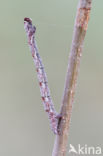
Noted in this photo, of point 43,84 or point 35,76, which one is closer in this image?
point 43,84

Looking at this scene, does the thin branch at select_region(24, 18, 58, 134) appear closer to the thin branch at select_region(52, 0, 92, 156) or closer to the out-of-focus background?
the thin branch at select_region(52, 0, 92, 156)

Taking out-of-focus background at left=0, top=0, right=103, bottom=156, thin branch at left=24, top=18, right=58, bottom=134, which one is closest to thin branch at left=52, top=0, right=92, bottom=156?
thin branch at left=24, top=18, right=58, bottom=134

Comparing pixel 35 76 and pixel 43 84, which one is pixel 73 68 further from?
pixel 35 76

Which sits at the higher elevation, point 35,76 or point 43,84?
point 43,84

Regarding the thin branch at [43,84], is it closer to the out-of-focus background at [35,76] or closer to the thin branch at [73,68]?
the thin branch at [73,68]

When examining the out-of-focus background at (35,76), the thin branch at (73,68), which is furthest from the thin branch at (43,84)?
the out-of-focus background at (35,76)

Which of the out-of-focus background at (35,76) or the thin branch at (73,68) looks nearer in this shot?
the thin branch at (73,68)

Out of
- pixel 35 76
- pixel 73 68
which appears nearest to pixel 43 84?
pixel 73 68
